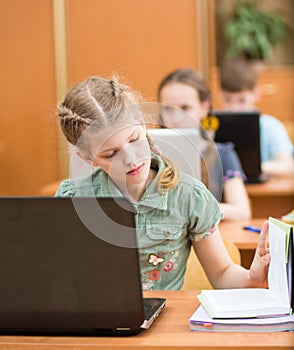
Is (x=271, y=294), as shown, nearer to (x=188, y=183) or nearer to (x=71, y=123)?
(x=188, y=183)

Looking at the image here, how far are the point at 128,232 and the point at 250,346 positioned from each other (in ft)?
0.84

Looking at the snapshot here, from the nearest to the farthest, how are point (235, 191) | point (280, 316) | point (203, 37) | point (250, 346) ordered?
point (250, 346)
point (280, 316)
point (235, 191)
point (203, 37)

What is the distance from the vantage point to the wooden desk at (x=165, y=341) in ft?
4.03

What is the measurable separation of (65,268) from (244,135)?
92.1 inches

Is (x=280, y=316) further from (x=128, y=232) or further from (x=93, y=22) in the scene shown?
(x=93, y=22)

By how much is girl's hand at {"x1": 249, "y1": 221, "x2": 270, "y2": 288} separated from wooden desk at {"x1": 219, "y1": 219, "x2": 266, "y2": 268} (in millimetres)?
721

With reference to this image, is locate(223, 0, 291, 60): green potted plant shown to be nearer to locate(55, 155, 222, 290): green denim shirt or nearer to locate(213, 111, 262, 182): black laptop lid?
locate(213, 111, 262, 182): black laptop lid

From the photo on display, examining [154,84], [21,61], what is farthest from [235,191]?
[21,61]

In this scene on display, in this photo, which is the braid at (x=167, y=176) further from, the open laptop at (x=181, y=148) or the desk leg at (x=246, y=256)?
the desk leg at (x=246, y=256)

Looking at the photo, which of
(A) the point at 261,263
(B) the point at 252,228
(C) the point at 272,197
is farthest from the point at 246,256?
(C) the point at 272,197

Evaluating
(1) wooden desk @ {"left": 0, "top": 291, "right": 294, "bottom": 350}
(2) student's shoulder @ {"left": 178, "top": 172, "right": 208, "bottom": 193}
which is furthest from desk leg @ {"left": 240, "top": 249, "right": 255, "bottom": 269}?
(1) wooden desk @ {"left": 0, "top": 291, "right": 294, "bottom": 350}

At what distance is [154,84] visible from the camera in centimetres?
533

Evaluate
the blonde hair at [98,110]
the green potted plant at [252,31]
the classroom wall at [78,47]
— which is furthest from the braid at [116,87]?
the green potted plant at [252,31]

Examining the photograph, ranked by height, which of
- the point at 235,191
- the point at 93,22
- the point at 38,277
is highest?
the point at 93,22
